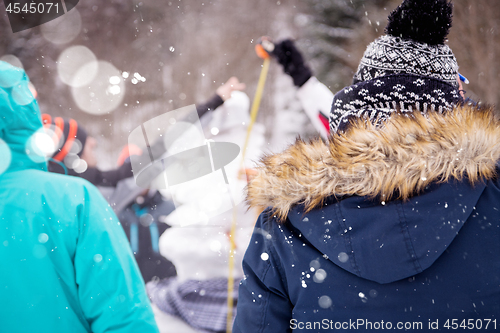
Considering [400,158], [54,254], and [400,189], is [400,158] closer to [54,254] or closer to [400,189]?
A: [400,189]

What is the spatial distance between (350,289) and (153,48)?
38.8ft

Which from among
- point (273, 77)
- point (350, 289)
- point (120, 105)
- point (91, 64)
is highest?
point (350, 289)

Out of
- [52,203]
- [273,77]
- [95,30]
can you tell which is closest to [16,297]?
[52,203]

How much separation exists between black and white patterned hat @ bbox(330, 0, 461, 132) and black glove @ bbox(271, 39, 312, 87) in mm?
1081

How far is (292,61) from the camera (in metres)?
2.38

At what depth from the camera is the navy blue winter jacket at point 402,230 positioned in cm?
74

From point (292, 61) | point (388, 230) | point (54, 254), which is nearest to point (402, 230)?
point (388, 230)

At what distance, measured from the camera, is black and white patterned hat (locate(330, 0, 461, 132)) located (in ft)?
3.18

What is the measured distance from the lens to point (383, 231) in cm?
76

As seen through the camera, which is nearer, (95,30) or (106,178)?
(106,178)

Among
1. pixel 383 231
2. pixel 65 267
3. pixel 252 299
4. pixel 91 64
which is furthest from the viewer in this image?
pixel 91 64

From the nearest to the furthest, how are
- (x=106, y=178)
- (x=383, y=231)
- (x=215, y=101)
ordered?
(x=383, y=231) → (x=215, y=101) → (x=106, y=178)

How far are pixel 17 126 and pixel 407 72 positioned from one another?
1.33m

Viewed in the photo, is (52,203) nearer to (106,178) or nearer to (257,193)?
(257,193)
